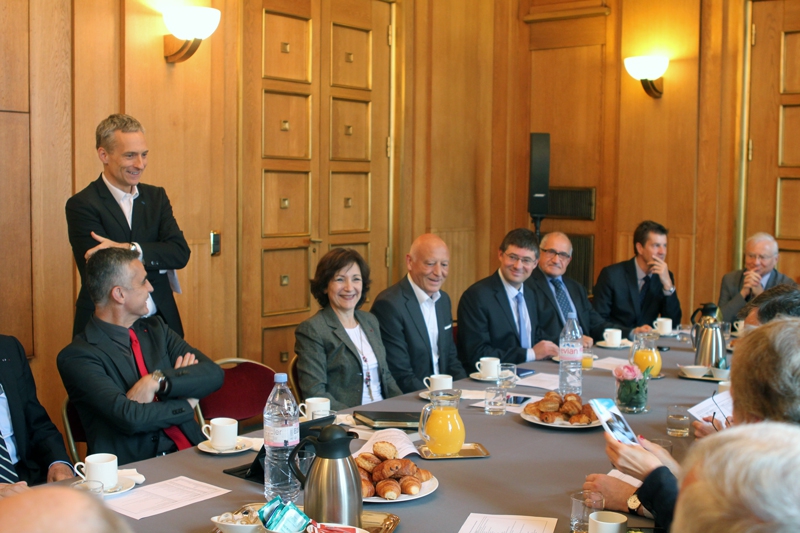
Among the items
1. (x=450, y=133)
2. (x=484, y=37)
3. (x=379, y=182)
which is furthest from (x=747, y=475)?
(x=484, y=37)

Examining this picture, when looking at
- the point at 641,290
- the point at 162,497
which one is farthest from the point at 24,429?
the point at 641,290

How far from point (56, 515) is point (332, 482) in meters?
1.10

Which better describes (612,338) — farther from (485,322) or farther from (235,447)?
(235,447)

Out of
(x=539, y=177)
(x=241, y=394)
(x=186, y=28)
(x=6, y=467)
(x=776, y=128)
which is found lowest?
(x=6, y=467)

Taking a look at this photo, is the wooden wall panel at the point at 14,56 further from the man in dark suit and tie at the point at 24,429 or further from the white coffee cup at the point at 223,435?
the white coffee cup at the point at 223,435

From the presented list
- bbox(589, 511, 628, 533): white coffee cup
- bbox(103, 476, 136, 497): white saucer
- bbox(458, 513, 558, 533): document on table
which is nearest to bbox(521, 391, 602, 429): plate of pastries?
bbox(458, 513, 558, 533): document on table

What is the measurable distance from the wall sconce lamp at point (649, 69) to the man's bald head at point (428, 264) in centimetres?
330

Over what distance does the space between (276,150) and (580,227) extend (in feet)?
9.67

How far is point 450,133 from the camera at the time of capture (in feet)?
23.7

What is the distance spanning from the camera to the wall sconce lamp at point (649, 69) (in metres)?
6.74

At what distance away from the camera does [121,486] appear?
218 cm

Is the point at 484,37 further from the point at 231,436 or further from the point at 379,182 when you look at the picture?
the point at 231,436

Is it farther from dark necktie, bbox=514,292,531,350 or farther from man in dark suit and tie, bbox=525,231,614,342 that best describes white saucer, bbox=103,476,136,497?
man in dark suit and tie, bbox=525,231,614,342

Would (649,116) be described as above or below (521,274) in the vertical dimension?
above
